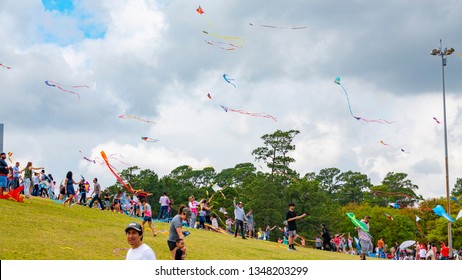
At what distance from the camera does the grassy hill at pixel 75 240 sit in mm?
17125

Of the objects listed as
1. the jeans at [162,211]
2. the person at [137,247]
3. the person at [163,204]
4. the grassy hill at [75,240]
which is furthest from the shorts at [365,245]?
the person at [137,247]

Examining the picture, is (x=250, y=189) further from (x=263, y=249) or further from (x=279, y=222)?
(x=263, y=249)

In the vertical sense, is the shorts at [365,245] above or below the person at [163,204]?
below

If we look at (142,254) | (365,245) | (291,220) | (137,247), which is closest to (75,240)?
(291,220)

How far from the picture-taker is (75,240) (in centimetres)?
1983

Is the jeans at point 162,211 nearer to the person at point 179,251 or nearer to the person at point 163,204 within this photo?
the person at point 163,204

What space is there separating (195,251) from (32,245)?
577cm

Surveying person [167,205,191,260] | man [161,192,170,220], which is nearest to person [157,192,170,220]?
man [161,192,170,220]

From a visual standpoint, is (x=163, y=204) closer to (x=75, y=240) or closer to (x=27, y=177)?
(x=27, y=177)

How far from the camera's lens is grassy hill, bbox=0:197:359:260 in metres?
17.1

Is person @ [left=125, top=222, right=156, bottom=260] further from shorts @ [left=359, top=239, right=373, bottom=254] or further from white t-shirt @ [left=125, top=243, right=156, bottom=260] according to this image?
shorts @ [left=359, top=239, right=373, bottom=254]
